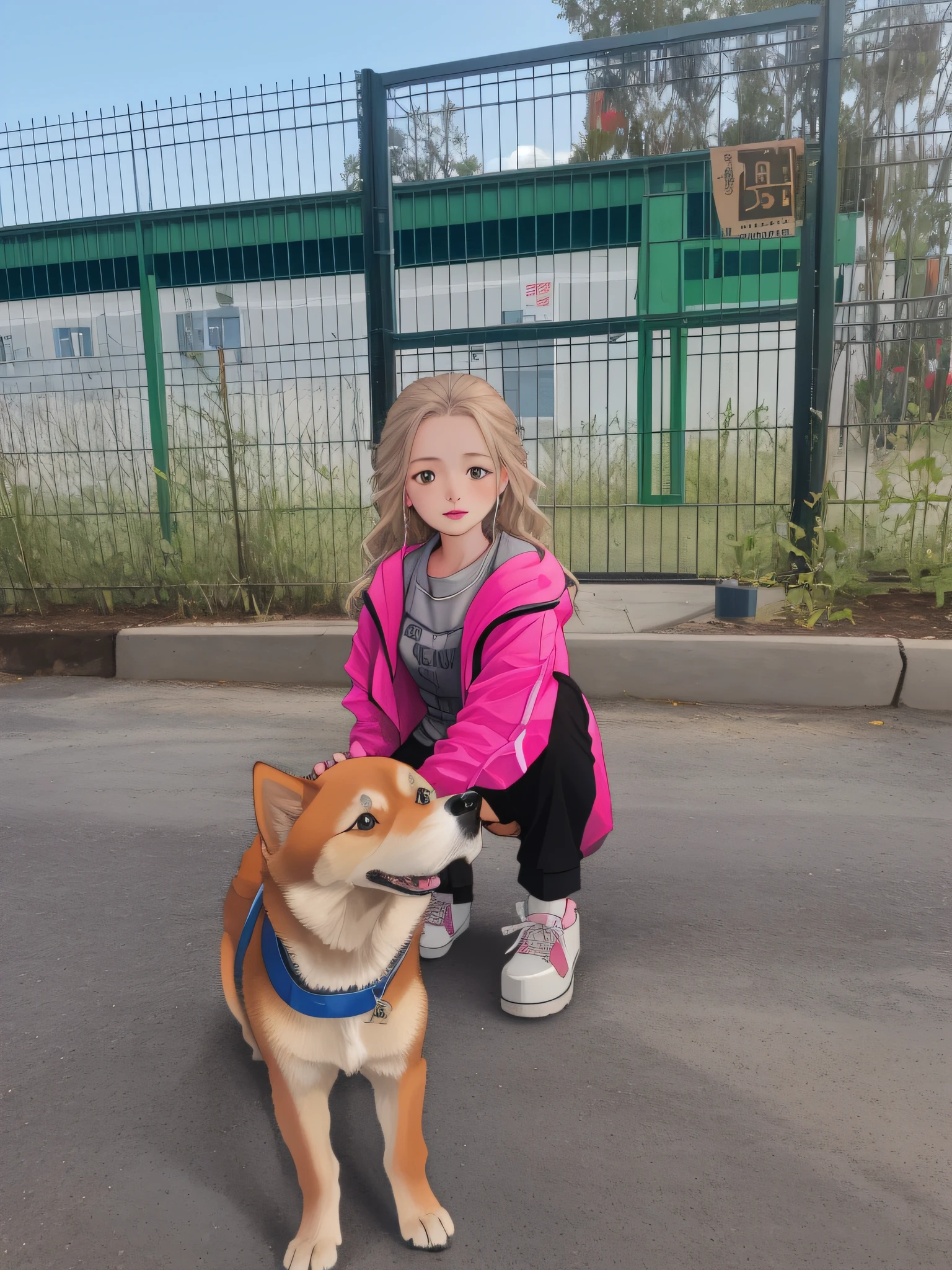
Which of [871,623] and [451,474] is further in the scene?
[871,623]

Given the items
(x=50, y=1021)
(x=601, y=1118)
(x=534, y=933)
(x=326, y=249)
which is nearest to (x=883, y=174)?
(x=326, y=249)

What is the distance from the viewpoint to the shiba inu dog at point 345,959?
1277 millimetres

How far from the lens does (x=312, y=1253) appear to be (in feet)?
4.47

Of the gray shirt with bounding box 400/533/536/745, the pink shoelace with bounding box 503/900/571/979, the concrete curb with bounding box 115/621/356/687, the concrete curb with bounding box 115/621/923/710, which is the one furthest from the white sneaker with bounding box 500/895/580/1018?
the concrete curb with bounding box 115/621/356/687

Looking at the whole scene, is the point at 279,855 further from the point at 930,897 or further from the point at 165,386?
the point at 165,386

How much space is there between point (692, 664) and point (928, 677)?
105 centimetres

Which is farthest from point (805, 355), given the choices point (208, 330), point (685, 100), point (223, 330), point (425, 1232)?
point (425, 1232)

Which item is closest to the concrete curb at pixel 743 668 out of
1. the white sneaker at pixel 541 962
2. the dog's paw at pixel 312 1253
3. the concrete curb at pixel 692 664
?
the concrete curb at pixel 692 664

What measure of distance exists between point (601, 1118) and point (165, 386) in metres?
5.51

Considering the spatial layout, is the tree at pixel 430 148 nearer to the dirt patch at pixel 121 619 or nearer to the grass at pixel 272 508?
the grass at pixel 272 508

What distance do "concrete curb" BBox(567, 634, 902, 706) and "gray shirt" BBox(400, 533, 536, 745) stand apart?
102 inches

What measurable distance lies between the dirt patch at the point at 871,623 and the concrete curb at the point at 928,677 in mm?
230

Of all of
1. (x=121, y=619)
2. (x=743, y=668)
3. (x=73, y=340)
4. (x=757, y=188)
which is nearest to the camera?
(x=743, y=668)

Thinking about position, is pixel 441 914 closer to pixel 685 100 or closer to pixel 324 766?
pixel 324 766
